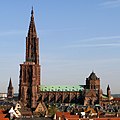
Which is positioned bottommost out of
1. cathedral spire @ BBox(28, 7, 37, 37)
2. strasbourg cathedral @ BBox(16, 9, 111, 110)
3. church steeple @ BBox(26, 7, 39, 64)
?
strasbourg cathedral @ BBox(16, 9, 111, 110)

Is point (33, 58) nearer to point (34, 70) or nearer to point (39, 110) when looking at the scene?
point (34, 70)

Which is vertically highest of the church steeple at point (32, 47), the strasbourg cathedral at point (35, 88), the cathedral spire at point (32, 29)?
the cathedral spire at point (32, 29)

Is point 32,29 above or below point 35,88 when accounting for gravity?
above

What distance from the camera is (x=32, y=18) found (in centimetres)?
19800

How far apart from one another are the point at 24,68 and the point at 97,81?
37.3 meters

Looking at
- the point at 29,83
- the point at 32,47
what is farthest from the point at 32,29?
the point at 29,83

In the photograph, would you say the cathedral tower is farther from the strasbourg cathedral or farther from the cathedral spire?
the cathedral spire

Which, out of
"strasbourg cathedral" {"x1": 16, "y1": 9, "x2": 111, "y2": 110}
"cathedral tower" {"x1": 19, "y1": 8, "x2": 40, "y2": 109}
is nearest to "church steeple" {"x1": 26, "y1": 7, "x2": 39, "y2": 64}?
"strasbourg cathedral" {"x1": 16, "y1": 9, "x2": 111, "y2": 110}

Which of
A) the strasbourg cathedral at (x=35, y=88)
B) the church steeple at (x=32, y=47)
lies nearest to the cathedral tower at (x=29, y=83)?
the strasbourg cathedral at (x=35, y=88)

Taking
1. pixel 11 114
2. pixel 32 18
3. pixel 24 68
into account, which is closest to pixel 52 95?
pixel 24 68

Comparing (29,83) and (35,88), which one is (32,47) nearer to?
(29,83)

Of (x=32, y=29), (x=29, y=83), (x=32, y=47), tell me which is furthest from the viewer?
(x=32, y=29)

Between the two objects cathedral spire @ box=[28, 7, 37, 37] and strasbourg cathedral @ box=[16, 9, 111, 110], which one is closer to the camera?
strasbourg cathedral @ box=[16, 9, 111, 110]

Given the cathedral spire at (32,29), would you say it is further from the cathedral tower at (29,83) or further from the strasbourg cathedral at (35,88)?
the cathedral tower at (29,83)
